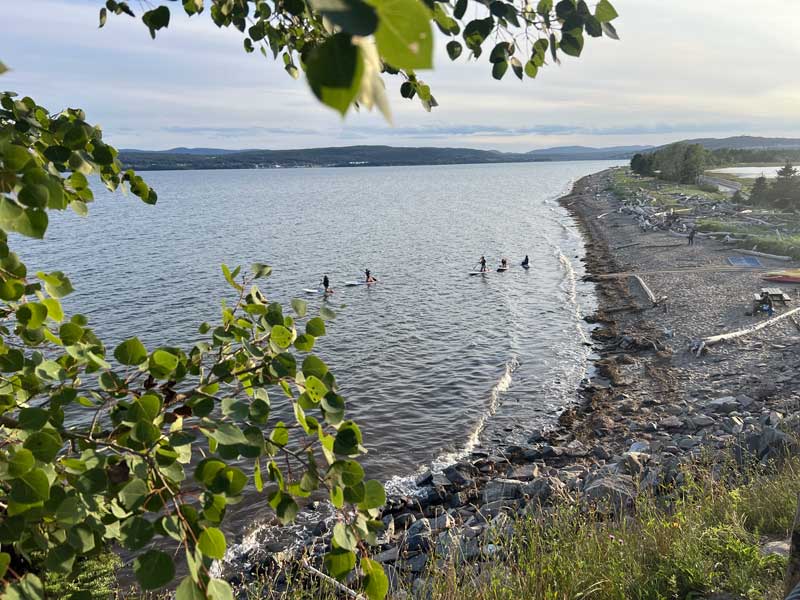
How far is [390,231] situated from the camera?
67312mm

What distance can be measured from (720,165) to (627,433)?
5387 inches

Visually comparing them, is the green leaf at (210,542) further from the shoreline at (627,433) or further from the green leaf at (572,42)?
the shoreline at (627,433)

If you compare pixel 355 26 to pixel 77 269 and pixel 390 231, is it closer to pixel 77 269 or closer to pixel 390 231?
pixel 77 269

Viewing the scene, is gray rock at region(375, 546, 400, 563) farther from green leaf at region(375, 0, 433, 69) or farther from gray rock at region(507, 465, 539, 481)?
green leaf at region(375, 0, 433, 69)

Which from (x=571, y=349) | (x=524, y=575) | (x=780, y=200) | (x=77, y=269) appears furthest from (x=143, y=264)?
(x=780, y=200)

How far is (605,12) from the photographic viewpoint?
75.5 inches

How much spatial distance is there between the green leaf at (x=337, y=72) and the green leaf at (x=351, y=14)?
0.05 m

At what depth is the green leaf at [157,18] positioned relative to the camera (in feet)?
8.84

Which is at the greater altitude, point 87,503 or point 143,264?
point 87,503

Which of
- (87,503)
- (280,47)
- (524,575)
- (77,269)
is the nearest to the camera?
(87,503)

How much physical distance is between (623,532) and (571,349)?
20707 mm

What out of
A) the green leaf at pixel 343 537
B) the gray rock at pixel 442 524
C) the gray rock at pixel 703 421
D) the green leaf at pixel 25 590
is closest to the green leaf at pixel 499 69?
the green leaf at pixel 343 537

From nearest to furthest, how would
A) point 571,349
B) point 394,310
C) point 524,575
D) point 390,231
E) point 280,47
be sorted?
1. point 280,47
2. point 524,575
3. point 571,349
4. point 394,310
5. point 390,231

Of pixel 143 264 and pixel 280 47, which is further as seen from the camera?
pixel 143 264
